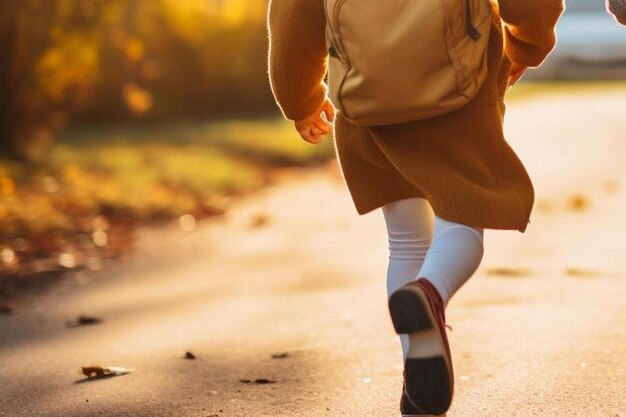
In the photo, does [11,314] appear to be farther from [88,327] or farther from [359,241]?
[359,241]

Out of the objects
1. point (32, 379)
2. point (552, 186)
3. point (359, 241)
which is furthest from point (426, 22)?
point (552, 186)

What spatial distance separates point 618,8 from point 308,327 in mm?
2215

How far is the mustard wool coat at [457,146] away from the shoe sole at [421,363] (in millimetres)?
334

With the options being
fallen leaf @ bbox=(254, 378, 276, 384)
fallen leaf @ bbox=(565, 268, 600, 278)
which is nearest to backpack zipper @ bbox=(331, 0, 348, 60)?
fallen leaf @ bbox=(254, 378, 276, 384)

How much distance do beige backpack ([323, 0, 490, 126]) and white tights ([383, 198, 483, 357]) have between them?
332 mm

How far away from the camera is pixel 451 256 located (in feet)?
10.3

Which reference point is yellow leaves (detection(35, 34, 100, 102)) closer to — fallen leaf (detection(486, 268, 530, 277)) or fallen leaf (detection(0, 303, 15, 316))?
fallen leaf (detection(0, 303, 15, 316))

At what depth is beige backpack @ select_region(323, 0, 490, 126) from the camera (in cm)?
302

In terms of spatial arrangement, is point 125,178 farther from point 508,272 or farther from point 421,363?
point 421,363

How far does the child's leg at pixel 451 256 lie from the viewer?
3109 mm

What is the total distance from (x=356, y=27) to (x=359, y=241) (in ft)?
17.5

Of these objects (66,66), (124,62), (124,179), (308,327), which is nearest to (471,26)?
(308,327)

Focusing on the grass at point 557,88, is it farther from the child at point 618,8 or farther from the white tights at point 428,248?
the white tights at point 428,248

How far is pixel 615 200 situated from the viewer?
32.6 feet
